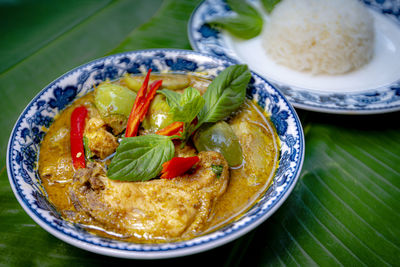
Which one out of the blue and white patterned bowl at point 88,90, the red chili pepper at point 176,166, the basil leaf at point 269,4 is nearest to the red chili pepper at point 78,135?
the blue and white patterned bowl at point 88,90

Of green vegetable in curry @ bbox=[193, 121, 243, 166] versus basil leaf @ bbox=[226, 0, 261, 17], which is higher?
basil leaf @ bbox=[226, 0, 261, 17]

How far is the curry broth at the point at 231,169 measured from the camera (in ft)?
5.89

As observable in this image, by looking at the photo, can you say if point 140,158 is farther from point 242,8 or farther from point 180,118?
→ point 242,8

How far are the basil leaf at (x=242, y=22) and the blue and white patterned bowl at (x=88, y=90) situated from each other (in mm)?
1273

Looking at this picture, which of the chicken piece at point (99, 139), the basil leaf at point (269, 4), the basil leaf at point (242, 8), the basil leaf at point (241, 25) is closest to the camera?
the chicken piece at point (99, 139)

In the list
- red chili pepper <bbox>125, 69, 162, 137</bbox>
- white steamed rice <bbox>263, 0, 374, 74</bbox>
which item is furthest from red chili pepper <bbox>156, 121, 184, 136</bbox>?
white steamed rice <bbox>263, 0, 374, 74</bbox>

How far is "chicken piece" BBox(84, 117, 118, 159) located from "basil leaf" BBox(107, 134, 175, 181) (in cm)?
37

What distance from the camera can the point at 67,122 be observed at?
2.29m

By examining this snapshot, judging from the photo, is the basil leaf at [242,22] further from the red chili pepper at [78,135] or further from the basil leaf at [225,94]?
the red chili pepper at [78,135]

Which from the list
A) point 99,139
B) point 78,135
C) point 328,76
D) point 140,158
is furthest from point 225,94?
point 328,76

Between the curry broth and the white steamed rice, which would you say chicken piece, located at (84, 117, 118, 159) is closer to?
the curry broth

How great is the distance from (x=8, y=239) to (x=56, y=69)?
69.6 inches

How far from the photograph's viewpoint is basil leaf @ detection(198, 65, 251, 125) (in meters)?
2.12

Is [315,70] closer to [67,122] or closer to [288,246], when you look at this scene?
[288,246]
